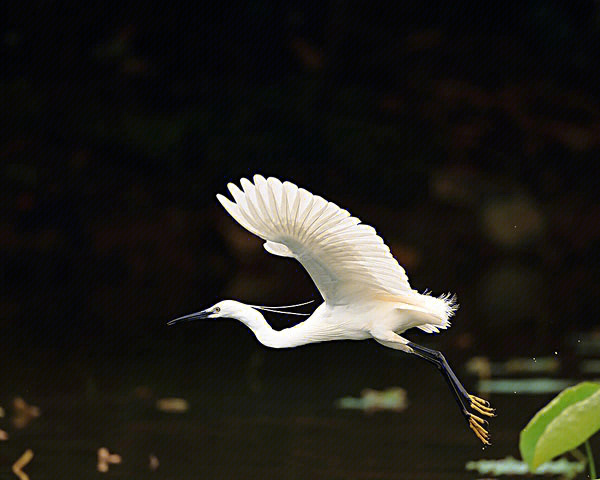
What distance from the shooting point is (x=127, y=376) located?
489 cm

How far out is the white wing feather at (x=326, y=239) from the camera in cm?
198

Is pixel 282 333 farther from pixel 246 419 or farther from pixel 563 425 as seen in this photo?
pixel 246 419

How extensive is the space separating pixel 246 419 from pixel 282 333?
6.40 ft

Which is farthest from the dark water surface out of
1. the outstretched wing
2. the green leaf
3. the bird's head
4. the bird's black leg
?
the outstretched wing

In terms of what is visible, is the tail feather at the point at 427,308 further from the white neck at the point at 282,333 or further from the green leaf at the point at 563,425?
the green leaf at the point at 563,425

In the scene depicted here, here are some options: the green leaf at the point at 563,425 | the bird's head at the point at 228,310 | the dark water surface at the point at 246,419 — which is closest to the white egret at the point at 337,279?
the bird's head at the point at 228,310

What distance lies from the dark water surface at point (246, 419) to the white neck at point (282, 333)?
1339 mm

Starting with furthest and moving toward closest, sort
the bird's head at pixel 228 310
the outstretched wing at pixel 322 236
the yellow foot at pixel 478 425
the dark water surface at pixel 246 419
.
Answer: the dark water surface at pixel 246 419
the bird's head at pixel 228 310
the yellow foot at pixel 478 425
the outstretched wing at pixel 322 236

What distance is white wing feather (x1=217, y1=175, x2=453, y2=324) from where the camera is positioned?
1979 mm

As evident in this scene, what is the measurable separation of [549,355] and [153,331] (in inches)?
74.9

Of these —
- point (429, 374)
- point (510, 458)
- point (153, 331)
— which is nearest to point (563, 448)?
point (510, 458)

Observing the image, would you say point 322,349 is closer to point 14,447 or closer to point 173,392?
point 173,392

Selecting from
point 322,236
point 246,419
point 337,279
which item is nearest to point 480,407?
point 337,279

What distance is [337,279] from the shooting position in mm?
2172
